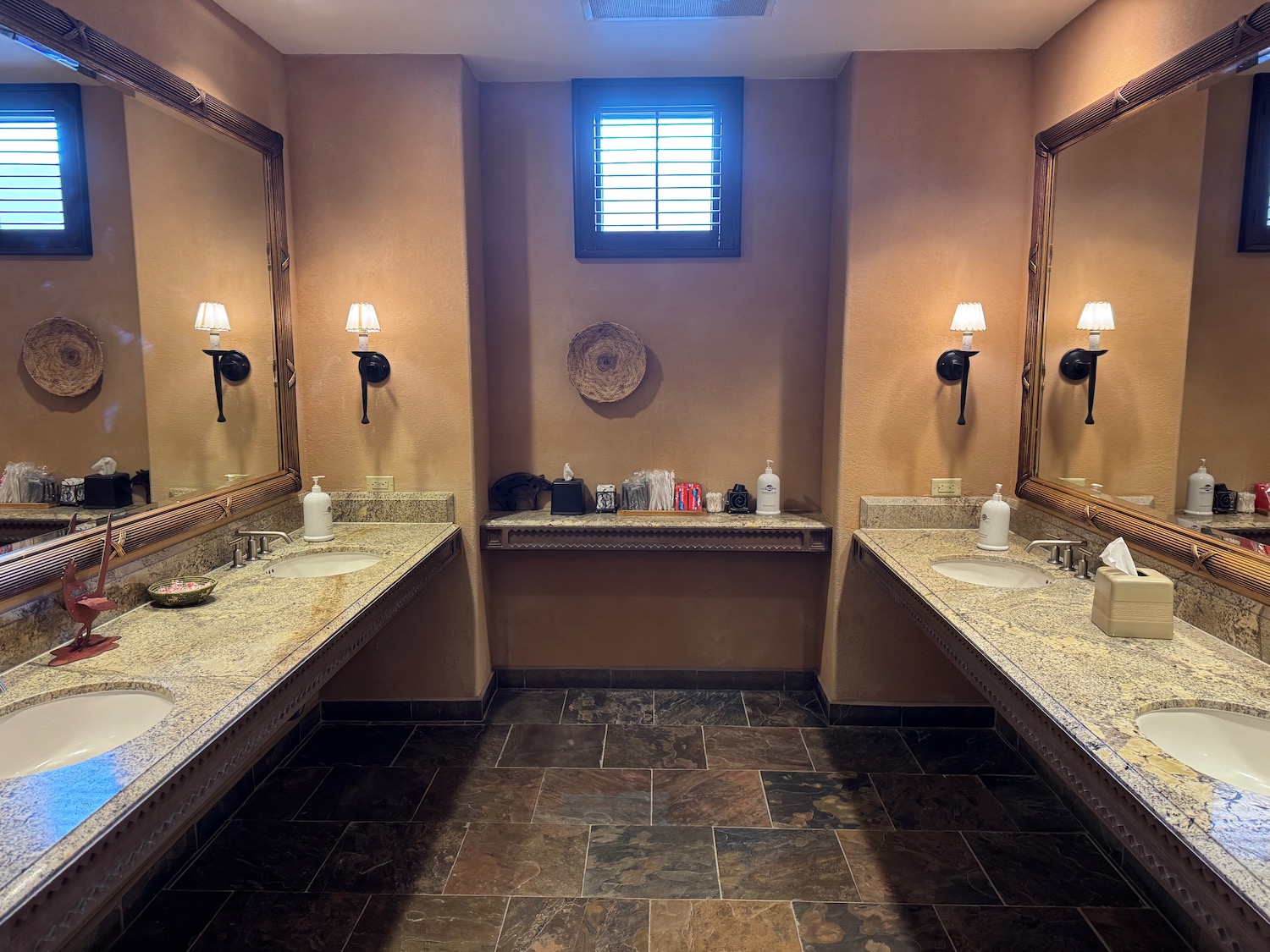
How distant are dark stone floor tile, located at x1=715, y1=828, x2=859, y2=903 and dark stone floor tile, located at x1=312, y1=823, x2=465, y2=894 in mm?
864

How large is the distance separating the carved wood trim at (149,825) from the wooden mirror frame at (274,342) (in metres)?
0.66

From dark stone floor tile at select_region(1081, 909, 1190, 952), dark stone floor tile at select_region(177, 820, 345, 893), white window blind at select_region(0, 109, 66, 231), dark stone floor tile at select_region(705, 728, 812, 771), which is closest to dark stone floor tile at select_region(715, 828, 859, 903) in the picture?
dark stone floor tile at select_region(705, 728, 812, 771)

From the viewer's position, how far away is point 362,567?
2.60 meters

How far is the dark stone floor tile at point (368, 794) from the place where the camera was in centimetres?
261

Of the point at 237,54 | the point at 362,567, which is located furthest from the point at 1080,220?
the point at 237,54

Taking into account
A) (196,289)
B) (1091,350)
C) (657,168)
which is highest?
(657,168)

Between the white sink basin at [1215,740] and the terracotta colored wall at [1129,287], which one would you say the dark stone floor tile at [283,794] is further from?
the terracotta colored wall at [1129,287]

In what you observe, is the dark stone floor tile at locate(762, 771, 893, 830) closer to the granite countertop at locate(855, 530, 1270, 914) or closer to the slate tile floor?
the slate tile floor

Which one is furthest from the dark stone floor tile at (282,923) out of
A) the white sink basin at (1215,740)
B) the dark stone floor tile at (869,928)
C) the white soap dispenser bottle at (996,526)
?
the white soap dispenser bottle at (996,526)

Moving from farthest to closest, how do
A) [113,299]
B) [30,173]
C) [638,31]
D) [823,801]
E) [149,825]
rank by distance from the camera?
[638,31] < [823,801] < [113,299] < [30,173] < [149,825]

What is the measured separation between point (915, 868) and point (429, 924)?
1448 mm

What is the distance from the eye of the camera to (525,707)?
3.40 meters

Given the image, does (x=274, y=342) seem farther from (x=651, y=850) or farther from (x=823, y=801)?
(x=823, y=801)

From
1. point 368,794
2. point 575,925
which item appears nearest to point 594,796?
point 575,925
